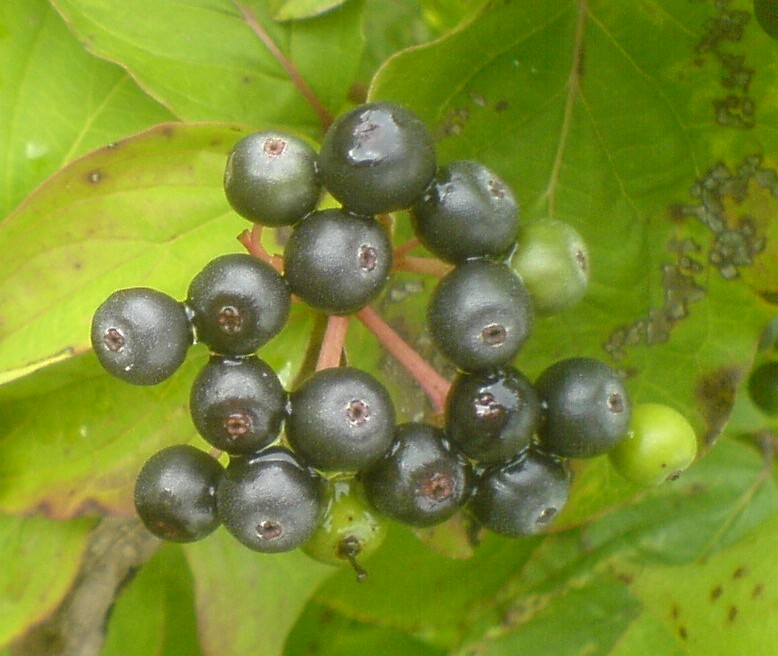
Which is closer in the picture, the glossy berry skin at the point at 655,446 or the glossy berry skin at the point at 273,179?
the glossy berry skin at the point at 273,179

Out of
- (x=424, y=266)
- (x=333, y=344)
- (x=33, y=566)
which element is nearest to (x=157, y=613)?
(x=33, y=566)

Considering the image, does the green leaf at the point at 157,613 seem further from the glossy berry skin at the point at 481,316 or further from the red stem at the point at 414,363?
the glossy berry skin at the point at 481,316

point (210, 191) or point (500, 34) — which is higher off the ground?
point (500, 34)

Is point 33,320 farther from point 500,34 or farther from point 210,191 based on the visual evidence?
point 500,34

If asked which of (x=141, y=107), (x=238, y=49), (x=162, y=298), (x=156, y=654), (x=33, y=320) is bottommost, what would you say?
(x=156, y=654)

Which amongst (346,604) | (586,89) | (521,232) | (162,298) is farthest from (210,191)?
(346,604)

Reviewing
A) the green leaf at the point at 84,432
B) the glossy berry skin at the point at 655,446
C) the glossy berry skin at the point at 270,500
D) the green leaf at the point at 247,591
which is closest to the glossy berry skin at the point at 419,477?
the glossy berry skin at the point at 270,500

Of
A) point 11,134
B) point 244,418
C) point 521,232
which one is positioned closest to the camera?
point 244,418
